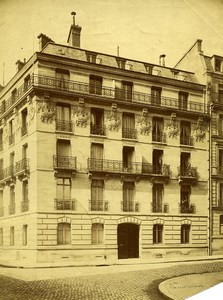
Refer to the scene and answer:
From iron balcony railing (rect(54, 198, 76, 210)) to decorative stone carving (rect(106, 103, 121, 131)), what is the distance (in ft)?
10.2

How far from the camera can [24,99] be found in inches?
437

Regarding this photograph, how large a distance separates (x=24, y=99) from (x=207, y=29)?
17.4 ft

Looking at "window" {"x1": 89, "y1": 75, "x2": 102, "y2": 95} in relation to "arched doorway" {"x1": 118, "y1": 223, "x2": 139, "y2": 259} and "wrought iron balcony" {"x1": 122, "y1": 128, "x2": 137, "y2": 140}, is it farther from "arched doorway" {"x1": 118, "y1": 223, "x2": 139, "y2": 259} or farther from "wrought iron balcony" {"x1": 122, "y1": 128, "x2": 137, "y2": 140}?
"arched doorway" {"x1": 118, "y1": 223, "x2": 139, "y2": 259}

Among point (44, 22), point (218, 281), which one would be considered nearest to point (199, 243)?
point (218, 281)

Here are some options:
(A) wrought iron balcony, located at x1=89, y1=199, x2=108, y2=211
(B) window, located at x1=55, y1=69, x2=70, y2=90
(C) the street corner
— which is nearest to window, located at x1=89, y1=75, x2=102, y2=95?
(B) window, located at x1=55, y1=69, x2=70, y2=90

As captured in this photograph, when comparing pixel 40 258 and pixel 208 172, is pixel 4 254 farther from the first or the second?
pixel 208 172

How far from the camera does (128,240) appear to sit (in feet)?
48.5

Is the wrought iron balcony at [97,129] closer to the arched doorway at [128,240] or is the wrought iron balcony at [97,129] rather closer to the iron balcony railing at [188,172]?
the iron balcony railing at [188,172]

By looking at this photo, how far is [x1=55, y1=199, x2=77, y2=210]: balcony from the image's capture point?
12.7 meters

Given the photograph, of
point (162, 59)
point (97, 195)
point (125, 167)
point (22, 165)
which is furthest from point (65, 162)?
point (162, 59)

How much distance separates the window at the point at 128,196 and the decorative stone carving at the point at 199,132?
293 cm

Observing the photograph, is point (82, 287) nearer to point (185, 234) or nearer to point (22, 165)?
point (22, 165)

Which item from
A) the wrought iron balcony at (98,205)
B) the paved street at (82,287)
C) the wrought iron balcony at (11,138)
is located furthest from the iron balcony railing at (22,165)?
the wrought iron balcony at (98,205)

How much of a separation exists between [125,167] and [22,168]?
518cm
